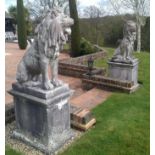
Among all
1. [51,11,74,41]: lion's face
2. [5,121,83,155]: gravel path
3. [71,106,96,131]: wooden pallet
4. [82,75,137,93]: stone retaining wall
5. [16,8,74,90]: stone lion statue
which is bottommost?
[5,121,83,155]: gravel path

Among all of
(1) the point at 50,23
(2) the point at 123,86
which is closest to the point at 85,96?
(2) the point at 123,86

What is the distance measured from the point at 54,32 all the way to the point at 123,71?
14.2 feet

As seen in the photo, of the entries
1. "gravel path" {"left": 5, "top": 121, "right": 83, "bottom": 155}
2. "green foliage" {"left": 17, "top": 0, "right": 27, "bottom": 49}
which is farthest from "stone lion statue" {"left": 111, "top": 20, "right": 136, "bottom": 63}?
"green foliage" {"left": 17, "top": 0, "right": 27, "bottom": 49}

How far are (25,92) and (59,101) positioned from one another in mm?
627

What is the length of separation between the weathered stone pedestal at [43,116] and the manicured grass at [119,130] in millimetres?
334

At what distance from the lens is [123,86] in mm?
7105

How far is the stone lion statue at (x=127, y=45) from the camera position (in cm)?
707

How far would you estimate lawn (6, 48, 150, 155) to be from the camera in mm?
4180

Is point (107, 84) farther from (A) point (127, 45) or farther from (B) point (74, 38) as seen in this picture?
(B) point (74, 38)

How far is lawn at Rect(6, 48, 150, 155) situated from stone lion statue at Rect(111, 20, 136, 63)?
Result: 1.31m

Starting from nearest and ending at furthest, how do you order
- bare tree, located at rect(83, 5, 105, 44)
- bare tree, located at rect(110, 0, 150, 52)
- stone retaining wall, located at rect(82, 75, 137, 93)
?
stone retaining wall, located at rect(82, 75, 137, 93), bare tree, located at rect(110, 0, 150, 52), bare tree, located at rect(83, 5, 105, 44)

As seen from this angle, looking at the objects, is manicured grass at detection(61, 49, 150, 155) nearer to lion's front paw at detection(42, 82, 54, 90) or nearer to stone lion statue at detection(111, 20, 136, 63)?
lion's front paw at detection(42, 82, 54, 90)

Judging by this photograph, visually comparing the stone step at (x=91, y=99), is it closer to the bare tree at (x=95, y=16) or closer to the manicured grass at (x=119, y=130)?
the manicured grass at (x=119, y=130)

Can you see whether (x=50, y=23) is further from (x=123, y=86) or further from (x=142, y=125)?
(x=123, y=86)
